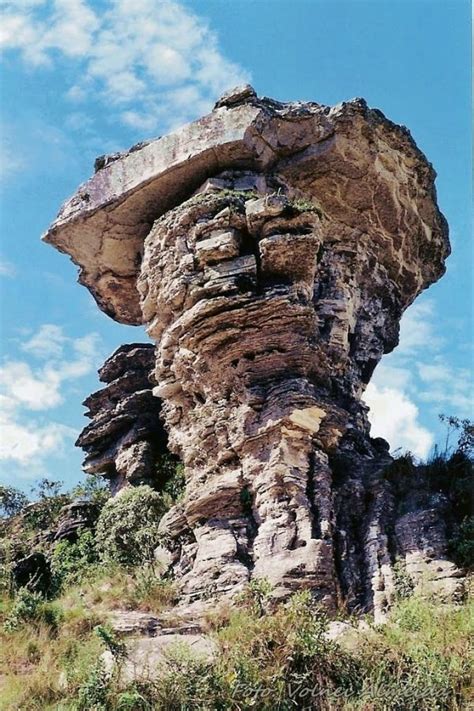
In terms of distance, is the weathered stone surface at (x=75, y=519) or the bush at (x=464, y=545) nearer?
the bush at (x=464, y=545)

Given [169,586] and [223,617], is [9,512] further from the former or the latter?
[223,617]

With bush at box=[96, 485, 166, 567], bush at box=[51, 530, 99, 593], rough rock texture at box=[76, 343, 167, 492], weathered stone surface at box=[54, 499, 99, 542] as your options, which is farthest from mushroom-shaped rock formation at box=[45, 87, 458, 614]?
weathered stone surface at box=[54, 499, 99, 542]

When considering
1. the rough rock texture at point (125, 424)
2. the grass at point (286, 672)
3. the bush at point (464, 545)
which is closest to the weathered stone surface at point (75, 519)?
the rough rock texture at point (125, 424)

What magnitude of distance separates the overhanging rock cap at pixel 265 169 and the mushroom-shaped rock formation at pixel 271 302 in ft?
0.12

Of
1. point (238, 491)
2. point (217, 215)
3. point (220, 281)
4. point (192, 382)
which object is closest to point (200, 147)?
point (217, 215)

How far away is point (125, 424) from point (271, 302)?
6.05m

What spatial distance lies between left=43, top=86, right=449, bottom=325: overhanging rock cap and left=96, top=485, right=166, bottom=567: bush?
576cm

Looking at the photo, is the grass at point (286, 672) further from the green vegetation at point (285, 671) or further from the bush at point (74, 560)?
the bush at point (74, 560)

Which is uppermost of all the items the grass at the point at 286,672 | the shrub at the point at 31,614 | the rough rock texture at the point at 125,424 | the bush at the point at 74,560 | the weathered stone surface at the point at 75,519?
the rough rock texture at the point at 125,424

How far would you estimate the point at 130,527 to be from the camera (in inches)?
581

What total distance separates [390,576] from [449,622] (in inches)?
88.0

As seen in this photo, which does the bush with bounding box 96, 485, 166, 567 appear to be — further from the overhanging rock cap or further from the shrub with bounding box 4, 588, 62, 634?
the overhanging rock cap

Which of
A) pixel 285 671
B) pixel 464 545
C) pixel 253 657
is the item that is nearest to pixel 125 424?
pixel 464 545

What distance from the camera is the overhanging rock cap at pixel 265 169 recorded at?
55.1 ft
